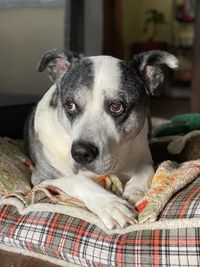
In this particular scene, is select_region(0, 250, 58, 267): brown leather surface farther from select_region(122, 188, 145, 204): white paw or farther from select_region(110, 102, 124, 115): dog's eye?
select_region(110, 102, 124, 115): dog's eye

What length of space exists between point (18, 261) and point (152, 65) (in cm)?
95

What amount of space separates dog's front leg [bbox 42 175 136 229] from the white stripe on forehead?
352mm

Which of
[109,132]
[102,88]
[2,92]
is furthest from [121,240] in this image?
[2,92]

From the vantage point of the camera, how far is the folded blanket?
1.60 metres

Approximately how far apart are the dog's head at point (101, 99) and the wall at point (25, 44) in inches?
51.4

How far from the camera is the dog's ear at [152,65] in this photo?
193 cm

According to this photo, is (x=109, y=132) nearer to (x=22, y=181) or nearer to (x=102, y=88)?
(x=102, y=88)

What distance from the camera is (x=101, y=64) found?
1.87 metres

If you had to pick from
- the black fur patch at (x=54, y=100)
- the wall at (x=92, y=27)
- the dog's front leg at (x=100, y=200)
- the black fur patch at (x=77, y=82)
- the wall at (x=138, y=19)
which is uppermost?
the black fur patch at (x=77, y=82)

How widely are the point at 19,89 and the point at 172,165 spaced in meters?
1.78

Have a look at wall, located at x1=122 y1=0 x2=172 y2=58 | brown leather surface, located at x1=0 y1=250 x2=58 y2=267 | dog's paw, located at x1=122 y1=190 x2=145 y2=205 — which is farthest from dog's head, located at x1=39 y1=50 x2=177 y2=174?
wall, located at x1=122 y1=0 x2=172 y2=58

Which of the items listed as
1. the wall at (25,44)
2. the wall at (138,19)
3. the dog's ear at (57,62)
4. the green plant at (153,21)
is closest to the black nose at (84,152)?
the dog's ear at (57,62)

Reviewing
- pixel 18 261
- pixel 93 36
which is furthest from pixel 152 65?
pixel 93 36

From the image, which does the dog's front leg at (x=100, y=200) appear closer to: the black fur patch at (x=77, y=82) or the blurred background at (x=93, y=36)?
the black fur patch at (x=77, y=82)
